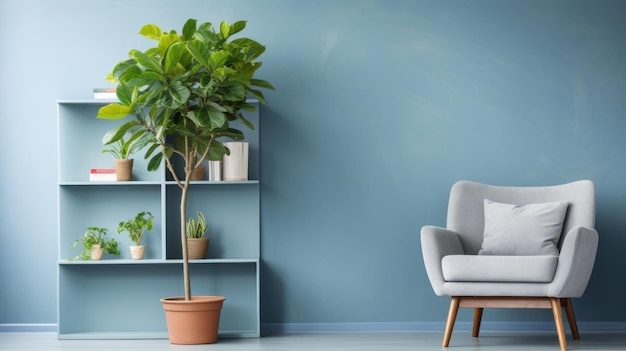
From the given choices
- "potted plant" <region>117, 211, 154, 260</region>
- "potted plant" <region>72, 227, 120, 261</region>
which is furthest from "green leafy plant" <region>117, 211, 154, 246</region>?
"potted plant" <region>72, 227, 120, 261</region>

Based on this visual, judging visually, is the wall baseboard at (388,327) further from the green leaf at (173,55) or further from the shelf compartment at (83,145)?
the green leaf at (173,55)

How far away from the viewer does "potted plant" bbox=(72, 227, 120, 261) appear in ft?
15.5

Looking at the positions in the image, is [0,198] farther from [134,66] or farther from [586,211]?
[586,211]

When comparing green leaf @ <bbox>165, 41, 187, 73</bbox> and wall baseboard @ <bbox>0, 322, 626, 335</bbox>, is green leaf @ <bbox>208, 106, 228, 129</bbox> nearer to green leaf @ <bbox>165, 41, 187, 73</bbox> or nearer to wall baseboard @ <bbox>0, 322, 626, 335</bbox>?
green leaf @ <bbox>165, 41, 187, 73</bbox>

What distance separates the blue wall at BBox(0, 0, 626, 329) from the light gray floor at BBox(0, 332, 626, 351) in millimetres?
269

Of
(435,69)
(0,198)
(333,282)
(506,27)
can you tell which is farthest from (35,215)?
(506,27)

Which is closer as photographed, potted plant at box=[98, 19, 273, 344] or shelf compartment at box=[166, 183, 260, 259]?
potted plant at box=[98, 19, 273, 344]

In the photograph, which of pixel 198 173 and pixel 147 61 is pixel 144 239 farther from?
pixel 147 61

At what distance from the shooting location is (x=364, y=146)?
16.3 feet

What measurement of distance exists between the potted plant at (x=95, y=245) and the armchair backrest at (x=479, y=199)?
6.40 feet

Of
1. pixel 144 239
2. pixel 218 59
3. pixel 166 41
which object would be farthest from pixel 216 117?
pixel 144 239

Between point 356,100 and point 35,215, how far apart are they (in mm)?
2059

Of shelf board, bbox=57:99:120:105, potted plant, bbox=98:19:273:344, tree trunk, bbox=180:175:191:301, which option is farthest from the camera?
shelf board, bbox=57:99:120:105

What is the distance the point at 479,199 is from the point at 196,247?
164 centimetres
